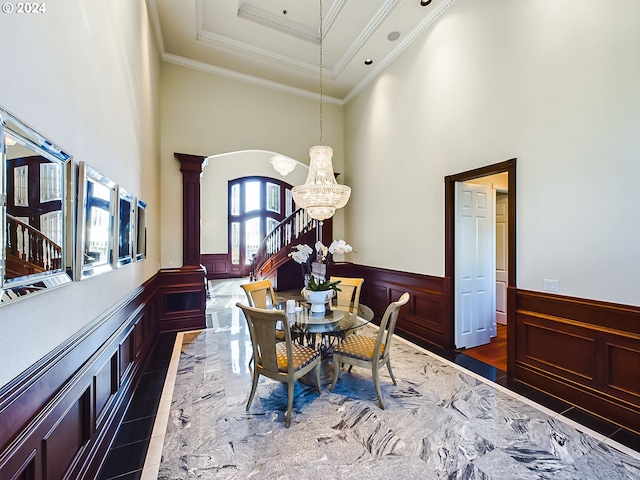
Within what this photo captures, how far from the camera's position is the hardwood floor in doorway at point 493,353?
358 centimetres

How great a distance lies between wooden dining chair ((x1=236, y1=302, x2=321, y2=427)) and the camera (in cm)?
227

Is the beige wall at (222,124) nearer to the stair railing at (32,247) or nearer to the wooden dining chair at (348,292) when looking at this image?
the wooden dining chair at (348,292)

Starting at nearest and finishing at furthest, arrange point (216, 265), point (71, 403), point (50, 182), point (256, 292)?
point (50, 182) < point (71, 403) < point (256, 292) < point (216, 265)

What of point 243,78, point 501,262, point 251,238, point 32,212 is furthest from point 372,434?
point 251,238

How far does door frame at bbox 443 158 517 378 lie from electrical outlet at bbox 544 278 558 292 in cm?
31

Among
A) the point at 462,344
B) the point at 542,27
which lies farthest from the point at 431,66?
the point at 462,344

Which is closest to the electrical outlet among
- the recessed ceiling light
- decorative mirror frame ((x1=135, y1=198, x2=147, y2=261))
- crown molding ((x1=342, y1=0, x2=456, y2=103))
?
crown molding ((x1=342, y1=0, x2=456, y2=103))

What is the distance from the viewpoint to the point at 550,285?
2.80m

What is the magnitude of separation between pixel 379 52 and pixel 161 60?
3775mm

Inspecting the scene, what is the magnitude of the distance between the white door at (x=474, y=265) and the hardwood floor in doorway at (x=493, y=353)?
0.32ft

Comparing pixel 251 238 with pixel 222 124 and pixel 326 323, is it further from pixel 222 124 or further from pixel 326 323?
pixel 326 323

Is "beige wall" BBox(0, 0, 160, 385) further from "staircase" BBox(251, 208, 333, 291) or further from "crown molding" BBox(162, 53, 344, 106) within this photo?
"staircase" BBox(251, 208, 333, 291)

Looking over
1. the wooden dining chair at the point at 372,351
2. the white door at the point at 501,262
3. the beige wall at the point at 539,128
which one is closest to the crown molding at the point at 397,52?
the beige wall at the point at 539,128

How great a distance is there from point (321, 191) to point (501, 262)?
153 inches
